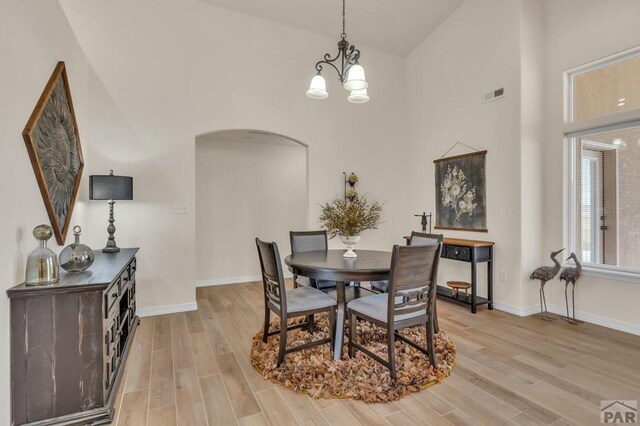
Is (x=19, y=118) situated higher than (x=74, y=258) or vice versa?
(x=19, y=118)

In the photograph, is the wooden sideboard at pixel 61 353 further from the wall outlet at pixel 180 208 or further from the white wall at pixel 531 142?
the white wall at pixel 531 142

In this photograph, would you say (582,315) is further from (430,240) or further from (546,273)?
(430,240)

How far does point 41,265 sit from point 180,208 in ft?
6.85

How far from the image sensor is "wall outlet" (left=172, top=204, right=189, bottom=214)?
12.8ft

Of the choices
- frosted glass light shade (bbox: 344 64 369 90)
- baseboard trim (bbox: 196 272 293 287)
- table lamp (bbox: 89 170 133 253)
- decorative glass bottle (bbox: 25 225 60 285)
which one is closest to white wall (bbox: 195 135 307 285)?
baseboard trim (bbox: 196 272 293 287)

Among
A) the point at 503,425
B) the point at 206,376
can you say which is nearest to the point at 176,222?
the point at 206,376

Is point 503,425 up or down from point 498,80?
down

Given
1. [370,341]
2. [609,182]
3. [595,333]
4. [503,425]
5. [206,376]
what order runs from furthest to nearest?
[609,182] → [595,333] → [370,341] → [206,376] → [503,425]

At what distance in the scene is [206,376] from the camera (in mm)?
2410

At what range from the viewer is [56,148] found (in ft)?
8.00

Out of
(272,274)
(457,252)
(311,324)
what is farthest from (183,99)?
(457,252)

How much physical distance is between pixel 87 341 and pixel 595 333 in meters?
4.25

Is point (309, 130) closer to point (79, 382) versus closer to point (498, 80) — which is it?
point (498, 80)

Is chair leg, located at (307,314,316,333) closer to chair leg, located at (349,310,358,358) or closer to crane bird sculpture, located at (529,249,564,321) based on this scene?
chair leg, located at (349,310,358,358)
